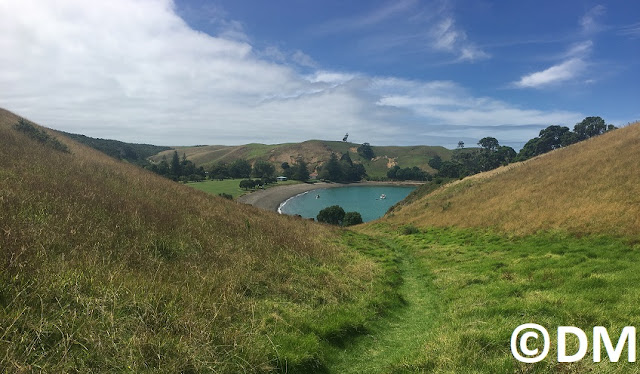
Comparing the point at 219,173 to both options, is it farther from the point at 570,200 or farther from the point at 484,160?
the point at 570,200

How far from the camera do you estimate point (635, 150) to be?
27234 millimetres

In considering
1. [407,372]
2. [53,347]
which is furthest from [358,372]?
[53,347]

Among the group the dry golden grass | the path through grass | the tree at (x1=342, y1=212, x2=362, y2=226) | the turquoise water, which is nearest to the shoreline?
the turquoise water

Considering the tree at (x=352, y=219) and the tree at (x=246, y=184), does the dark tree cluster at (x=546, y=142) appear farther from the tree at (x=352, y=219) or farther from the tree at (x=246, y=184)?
the tree at (x=246, y=184)

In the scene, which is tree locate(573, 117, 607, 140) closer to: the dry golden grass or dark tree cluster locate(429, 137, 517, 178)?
dark tree cluster locate(429, 137, 517, 178)

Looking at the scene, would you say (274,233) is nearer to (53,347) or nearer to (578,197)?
(53,347)

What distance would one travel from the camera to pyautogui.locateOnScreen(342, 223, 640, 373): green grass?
638 centimetres

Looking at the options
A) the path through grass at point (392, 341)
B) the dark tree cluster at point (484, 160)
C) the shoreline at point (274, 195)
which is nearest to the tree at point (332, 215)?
the shoreline at point (274, 195)

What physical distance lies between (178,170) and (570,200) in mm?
169601

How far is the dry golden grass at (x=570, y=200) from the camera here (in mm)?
17334

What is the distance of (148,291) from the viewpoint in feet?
22.0

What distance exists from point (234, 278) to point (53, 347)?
4.82 m

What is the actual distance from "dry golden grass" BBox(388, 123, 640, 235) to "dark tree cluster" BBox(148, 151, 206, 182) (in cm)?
14147

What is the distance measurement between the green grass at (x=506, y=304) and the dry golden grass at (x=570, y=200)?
2372 millimetres
